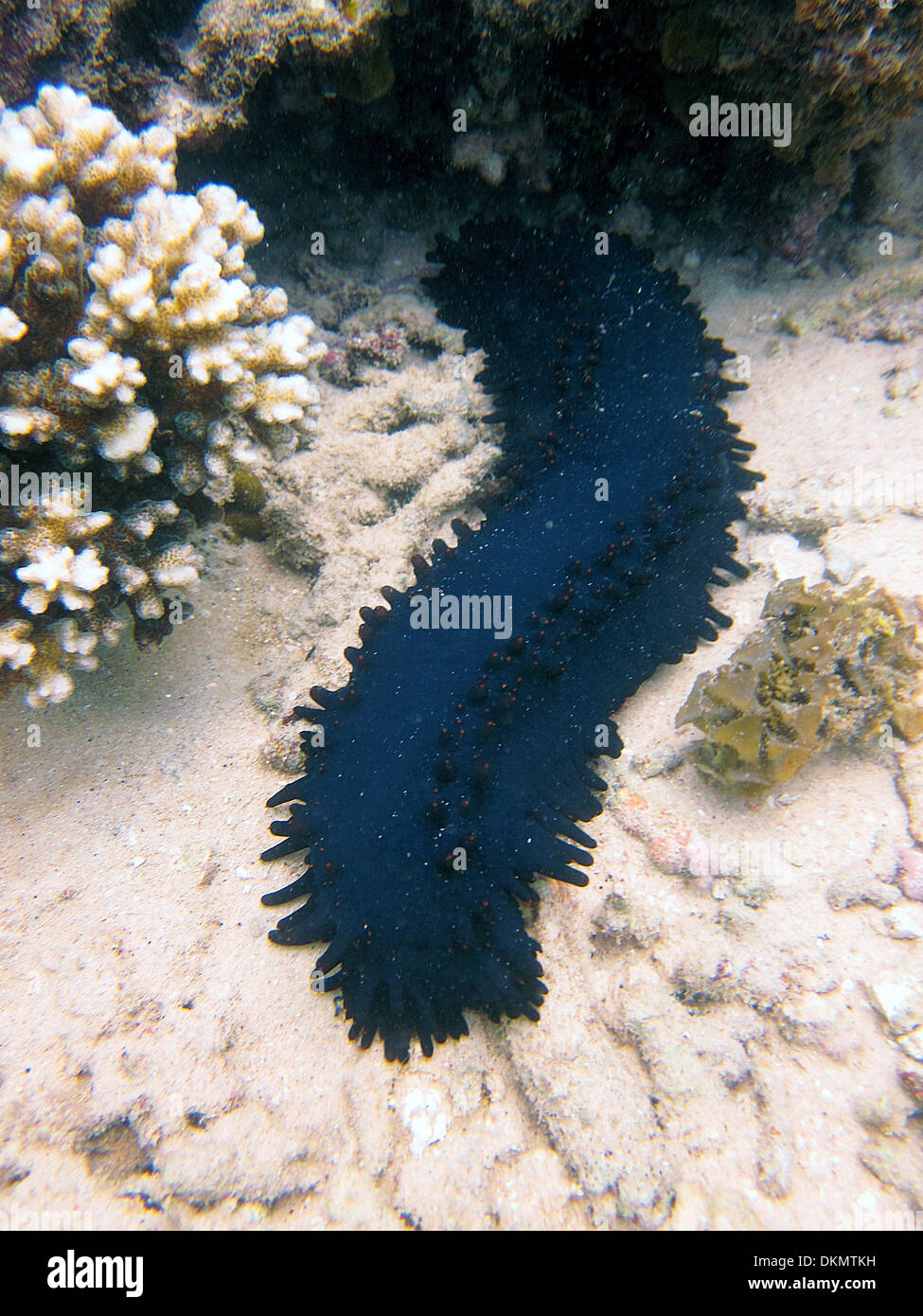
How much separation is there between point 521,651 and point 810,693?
1.08m

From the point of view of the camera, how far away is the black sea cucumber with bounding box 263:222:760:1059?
2309 mm

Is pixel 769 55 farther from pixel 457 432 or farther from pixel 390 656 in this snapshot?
pixel 390 656

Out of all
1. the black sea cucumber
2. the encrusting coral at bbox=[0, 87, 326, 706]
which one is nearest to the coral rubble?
the encrusting coral at bbox=[0, 87, 326, 706]

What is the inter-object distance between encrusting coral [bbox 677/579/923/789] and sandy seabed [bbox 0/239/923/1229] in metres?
0.17

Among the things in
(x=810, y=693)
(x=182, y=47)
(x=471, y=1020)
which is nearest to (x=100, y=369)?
(x=182, y=47)

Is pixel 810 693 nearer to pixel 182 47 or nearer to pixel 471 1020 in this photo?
pixel 471 1020

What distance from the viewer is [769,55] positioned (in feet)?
10.3

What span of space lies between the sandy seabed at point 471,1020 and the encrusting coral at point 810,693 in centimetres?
17

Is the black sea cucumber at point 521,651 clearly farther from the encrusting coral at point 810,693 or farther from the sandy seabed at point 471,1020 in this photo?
the encrusting coral at point 810,693

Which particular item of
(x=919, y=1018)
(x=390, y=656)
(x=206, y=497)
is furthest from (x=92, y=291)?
(x=919, y=1018)

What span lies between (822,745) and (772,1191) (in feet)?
4.72

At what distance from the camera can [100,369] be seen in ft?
7.83

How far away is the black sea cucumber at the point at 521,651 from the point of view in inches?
90.9

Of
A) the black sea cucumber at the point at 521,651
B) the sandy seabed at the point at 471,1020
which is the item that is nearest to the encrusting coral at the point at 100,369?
the sandy seabed at the point at 471,1020
